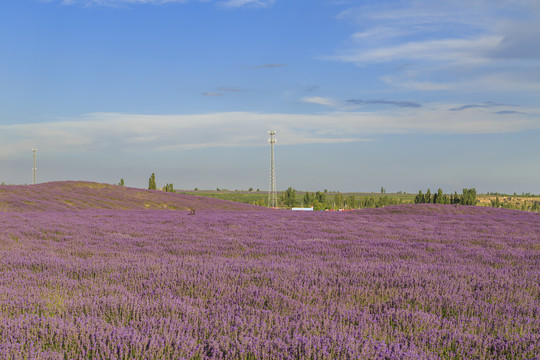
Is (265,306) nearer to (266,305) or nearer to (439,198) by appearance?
(266,305)

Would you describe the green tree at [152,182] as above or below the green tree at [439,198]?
above

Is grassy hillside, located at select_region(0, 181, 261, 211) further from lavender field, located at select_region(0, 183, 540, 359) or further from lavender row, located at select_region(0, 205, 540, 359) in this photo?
lavender row, located at select_region(0, 205, 540, 359)

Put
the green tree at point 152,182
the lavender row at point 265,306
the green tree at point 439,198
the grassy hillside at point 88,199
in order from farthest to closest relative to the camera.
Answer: the green tree at point 439,198, the green tree at point 152,182, the grassy hillside at point 88,199, the lavender row at point 265,306

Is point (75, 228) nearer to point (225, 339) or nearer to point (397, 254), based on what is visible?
point (397, 254)

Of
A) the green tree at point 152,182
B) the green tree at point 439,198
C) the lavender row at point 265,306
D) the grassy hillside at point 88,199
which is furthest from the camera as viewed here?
the green tree at point 439,198

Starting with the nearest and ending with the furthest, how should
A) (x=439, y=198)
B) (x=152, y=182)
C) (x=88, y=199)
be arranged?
1. (x=88, y=199)
2. (x=152, y=182)
3. (x=439, y=198)

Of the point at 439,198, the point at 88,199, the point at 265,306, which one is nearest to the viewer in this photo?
the point at 265,306

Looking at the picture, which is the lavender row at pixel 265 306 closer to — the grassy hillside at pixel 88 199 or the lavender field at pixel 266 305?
the lavender field at pixel 266 305

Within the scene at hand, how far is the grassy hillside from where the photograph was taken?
86.3 ft

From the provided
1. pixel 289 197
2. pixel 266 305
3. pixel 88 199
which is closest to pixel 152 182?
pixel 88 199

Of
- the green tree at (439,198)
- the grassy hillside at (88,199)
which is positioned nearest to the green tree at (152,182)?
the grassy hillside at (88,199)

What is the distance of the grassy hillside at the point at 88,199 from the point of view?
86.3ft

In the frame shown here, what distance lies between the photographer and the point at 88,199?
31.4m

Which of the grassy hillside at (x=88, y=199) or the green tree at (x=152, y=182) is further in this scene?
the green tree at (x=152, y=182)
